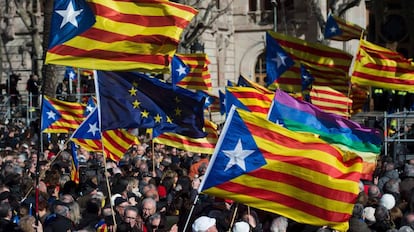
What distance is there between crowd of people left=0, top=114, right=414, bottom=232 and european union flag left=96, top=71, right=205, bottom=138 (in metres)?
0.67

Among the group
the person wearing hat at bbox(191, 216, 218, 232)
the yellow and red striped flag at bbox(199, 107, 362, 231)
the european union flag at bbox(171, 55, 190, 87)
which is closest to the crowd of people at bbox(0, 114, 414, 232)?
the person wearing hat at bbox(191, 216, 218, 232)

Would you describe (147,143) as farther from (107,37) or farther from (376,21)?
(376,21)

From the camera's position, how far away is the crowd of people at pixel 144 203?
10156mm

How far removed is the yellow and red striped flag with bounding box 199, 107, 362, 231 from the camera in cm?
848

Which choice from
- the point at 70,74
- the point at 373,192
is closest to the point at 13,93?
the point at 70,74

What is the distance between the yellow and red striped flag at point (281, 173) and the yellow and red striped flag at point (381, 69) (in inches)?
354

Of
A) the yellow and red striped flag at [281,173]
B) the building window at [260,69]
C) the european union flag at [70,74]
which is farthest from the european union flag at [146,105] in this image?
the building window at [260,69]

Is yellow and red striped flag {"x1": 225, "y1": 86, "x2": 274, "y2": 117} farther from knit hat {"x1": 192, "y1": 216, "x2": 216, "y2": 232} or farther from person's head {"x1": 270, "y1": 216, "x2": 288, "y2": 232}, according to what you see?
knit hat {"x1": 192, "y1": 216, "x2": 216, "y2": 232}

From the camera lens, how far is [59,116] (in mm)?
17719

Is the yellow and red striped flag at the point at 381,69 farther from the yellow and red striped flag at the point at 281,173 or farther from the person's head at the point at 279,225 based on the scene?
the yellow and red striped flag at the point at 281,173

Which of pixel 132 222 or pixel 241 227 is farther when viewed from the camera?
pixel 132 222

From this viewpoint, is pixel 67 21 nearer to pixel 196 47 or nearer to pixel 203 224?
pixel 203 224

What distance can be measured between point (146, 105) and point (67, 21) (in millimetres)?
2588

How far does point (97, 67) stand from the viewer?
32.8 feet
